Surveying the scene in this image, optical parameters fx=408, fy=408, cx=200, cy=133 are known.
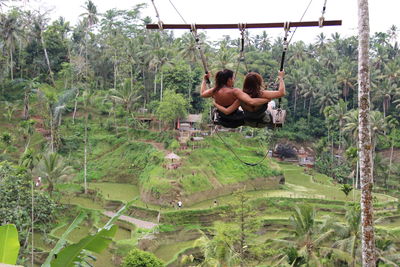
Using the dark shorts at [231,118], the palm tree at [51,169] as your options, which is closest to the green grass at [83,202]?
the palm tree at [51,169]

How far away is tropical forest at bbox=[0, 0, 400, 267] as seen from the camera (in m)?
13.7

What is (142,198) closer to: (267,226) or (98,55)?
(267,226)

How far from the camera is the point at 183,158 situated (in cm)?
2617

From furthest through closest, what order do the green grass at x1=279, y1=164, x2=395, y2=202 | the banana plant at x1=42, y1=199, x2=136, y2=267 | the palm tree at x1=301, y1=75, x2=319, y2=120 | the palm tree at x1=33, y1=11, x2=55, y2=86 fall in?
the palm tree at x1=301, y1=75, x2=319, y2=120 → the palm tree at x1=33, y1=11, x2=55, y2=86 → the green grass at x1=279, y1=164, x2=395, y2=202 → the banana plant at x1=42, y1=199, x2=136, y2=267

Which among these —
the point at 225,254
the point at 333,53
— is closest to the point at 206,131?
the point at 225,254

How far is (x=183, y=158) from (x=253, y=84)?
2187cm

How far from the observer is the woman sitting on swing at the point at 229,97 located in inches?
174

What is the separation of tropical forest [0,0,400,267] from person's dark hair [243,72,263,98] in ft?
0.73

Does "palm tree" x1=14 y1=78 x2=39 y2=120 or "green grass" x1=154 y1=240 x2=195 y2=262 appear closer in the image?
"green grass" x1=154 y1=240 x2=195 y2=262

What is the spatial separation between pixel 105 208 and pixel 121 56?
728 inches

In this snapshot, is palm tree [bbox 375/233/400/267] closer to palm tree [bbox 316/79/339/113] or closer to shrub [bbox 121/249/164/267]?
shrub [bbox 121/249/164/267]

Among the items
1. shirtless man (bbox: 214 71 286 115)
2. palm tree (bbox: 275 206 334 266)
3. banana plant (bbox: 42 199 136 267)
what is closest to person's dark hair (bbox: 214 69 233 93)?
shirtless man (bbox: 214 71 286 115)

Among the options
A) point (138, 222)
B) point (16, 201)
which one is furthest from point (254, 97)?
point (138, 222)

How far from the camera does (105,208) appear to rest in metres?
22.9
